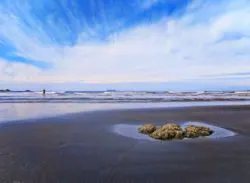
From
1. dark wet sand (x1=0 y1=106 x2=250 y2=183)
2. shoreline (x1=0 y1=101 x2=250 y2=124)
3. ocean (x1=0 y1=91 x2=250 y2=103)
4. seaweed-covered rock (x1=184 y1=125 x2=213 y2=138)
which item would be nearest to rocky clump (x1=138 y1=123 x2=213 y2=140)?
seaweed-covered rock (x1=184 y1=125 x2=213 y2=138)

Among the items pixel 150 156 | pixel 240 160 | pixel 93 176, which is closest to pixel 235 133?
pixel 240 160

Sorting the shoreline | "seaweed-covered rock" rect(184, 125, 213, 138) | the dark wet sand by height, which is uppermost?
the shoreline

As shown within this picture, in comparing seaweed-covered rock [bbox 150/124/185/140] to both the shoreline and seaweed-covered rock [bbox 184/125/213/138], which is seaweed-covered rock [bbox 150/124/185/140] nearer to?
seaweed-covered rock [bbox 184/125/213/138]

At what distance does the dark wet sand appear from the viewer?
8.22 meters

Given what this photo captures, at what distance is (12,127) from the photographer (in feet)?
55.2

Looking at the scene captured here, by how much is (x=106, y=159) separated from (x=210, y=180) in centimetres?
340

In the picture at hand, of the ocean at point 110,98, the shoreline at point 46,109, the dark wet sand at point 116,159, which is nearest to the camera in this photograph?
the dark wet sand at point 116,159

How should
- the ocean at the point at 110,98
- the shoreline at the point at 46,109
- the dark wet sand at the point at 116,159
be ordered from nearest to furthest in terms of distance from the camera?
the dark wet sand at the point at 116,159
the shoreline at the point at 46,109
the ocean at the point at 110,98

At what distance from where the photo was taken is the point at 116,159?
9.99m

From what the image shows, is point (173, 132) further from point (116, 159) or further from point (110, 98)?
point (110, 98)

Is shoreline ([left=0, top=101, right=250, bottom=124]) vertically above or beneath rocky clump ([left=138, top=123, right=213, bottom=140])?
above

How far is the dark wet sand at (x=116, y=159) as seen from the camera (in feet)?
27.0

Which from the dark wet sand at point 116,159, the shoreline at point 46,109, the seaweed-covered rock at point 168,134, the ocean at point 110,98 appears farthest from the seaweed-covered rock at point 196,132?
the ocean at point 110,98

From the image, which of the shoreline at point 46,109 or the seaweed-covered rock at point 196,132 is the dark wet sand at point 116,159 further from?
the shoreline at point 46,109
